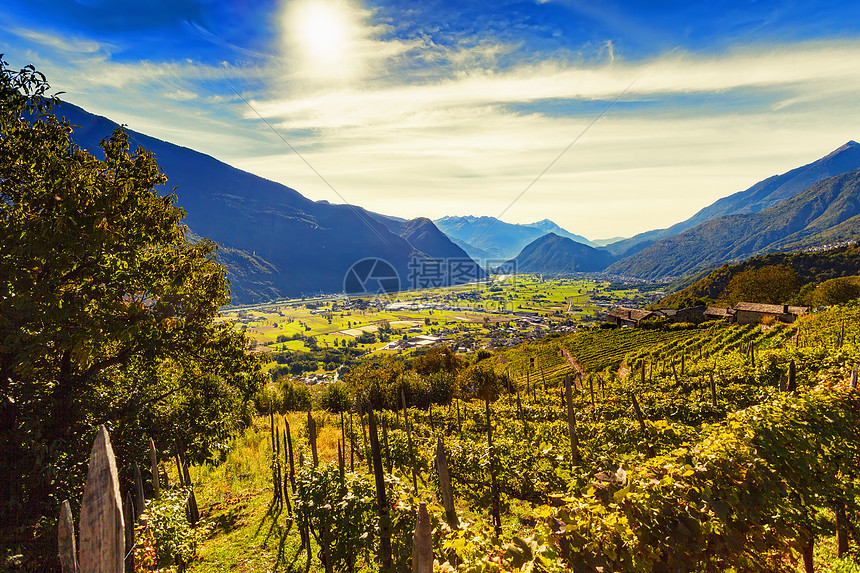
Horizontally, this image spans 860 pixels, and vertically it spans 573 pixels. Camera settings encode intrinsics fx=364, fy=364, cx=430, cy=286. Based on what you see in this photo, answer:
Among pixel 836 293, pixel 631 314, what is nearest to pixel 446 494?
pixel 836 293

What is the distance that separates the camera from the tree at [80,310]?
6980 millimetres

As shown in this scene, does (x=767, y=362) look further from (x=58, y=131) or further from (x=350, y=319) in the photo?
(x=350, y=319)

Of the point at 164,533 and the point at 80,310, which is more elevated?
the point at 80,310

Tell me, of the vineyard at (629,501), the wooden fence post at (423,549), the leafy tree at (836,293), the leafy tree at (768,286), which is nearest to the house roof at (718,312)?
the leafy tree at (768,286)

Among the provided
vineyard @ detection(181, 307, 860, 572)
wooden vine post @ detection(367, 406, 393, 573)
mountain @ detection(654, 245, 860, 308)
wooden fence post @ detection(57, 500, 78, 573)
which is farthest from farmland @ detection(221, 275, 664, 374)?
wooden fence post @ detection(57, 500, 78, 573)

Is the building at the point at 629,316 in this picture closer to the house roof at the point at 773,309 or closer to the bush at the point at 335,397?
the house roof at the point at 773,309

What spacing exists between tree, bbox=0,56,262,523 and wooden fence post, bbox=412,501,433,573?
8123 mm

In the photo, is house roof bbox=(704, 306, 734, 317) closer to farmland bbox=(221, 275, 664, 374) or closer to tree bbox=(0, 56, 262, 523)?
farmland bbox=(221, 275, 664, 374)

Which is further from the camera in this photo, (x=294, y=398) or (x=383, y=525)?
(x=294, y=398)

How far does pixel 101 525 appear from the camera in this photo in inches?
84.4

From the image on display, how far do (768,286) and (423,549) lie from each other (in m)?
106

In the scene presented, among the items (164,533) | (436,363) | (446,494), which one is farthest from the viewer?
(436,363)

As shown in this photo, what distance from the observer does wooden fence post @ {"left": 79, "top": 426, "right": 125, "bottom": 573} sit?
211 cm

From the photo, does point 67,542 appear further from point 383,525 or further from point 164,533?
point 164,533
